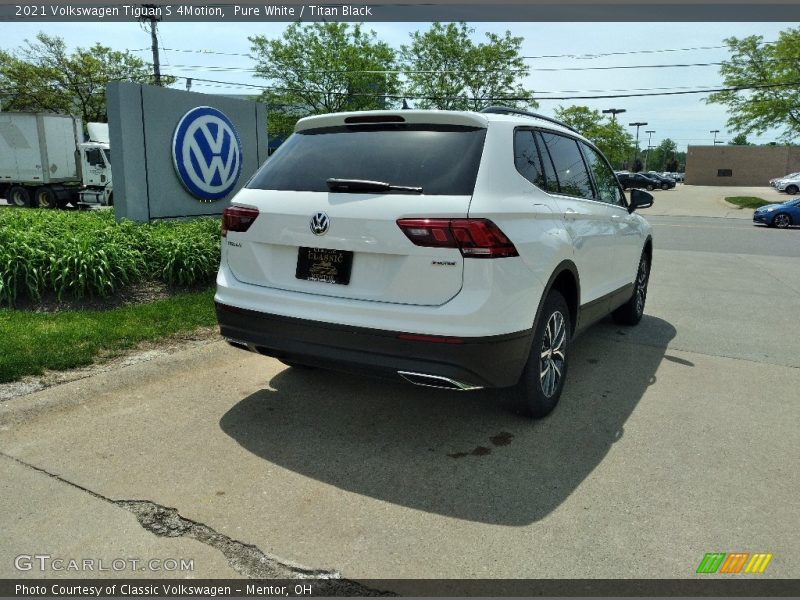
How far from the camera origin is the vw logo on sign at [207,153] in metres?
8.91

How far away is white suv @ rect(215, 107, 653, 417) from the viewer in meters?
3.12

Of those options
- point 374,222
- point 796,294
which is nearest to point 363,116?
point 374,222

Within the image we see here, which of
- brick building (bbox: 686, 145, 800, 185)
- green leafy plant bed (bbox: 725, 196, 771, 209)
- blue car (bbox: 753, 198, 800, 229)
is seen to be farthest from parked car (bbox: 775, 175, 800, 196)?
blue car (bbox: 753, 198, 800, 229)

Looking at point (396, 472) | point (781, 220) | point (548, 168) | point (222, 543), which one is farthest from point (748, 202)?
point (222, 543)

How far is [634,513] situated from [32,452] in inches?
124

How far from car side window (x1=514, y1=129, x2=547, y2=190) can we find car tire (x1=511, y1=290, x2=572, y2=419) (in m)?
0.72

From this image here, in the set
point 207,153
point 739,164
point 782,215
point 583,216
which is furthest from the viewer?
point 739,164

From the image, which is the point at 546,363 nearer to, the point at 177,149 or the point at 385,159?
the point at 385,159

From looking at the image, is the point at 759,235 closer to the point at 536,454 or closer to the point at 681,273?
the point at 681,273

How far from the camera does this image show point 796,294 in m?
8.86

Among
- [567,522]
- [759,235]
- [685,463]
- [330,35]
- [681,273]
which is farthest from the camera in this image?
[330,35]

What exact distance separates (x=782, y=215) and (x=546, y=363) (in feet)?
78.3

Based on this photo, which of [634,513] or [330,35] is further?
[330,35]

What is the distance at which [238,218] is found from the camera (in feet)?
12.1
